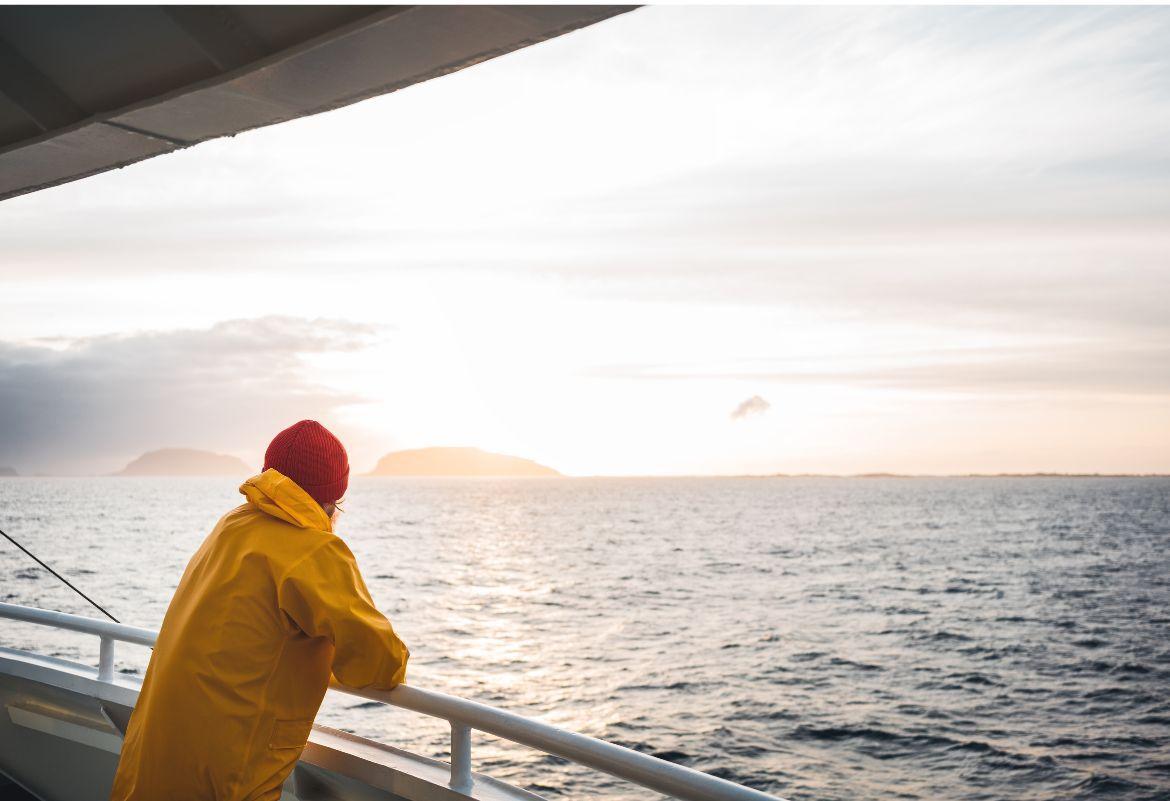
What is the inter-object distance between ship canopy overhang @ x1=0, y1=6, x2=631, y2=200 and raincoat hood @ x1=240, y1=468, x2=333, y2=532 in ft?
3.24

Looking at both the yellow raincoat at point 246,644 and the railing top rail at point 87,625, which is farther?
the railing top rail at point 87,625

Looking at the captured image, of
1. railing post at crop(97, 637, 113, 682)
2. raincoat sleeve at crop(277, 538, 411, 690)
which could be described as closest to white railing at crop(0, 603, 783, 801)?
raincoat sleeve at crop(277, 538, 411, 690)

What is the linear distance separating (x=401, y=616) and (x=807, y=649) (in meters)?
11.6

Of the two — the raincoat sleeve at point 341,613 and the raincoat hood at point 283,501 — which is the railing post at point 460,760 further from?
the raincoat hood at point 283,501

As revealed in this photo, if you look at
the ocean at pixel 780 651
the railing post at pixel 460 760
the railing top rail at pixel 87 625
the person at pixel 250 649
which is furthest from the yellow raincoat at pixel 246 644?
the ocean at pixel 780 651

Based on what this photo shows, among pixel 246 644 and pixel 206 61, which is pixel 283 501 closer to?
pixel 246 644

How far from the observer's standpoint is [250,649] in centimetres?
189

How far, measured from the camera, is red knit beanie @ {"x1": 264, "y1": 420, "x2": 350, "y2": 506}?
81.4 inches

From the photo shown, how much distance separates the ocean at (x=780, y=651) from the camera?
42.9 ft

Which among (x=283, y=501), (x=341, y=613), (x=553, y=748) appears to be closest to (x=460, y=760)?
(x=553, y=748)

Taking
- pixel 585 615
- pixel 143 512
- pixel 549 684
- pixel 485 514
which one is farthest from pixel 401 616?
pixel 485 514

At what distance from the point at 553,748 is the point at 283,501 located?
844mm

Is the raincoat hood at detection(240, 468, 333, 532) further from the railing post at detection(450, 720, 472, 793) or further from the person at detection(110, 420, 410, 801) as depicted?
the railing post at detection(450, 720, 472, 793)

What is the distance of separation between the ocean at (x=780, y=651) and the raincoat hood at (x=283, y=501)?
1010cm
